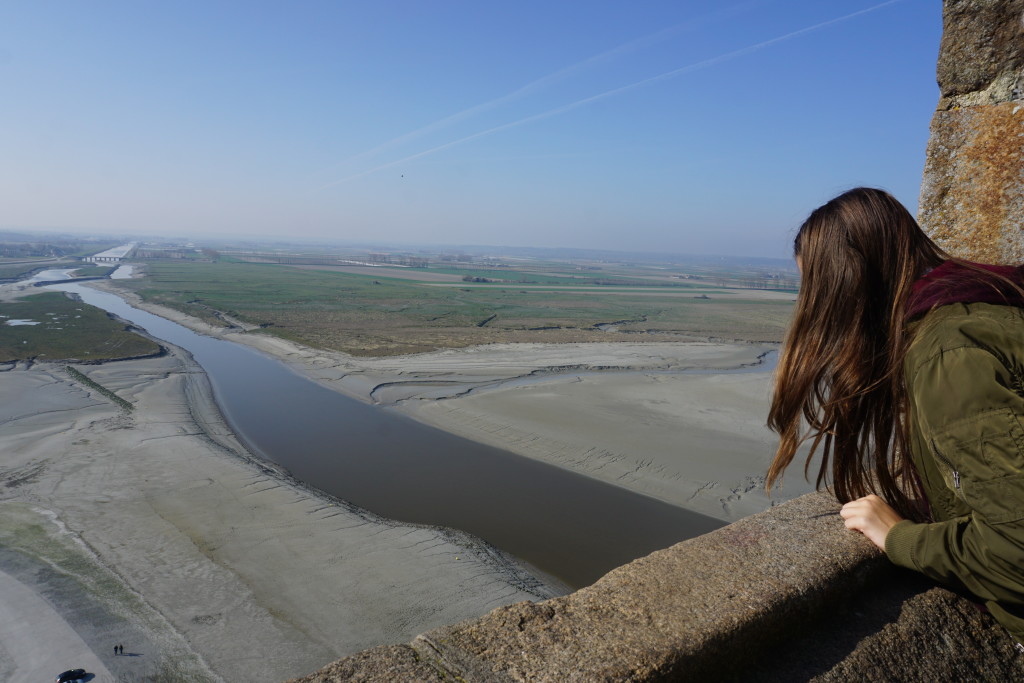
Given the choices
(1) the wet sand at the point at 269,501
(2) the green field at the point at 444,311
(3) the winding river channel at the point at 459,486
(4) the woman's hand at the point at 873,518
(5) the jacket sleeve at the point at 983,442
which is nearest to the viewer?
(5) the jacket sleeve at the point at 983,442

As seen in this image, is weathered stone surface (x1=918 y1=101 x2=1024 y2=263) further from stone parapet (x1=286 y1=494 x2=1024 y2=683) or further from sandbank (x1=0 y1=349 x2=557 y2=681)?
sandbank (x1=0 y1=349 x2=557 y2=681)

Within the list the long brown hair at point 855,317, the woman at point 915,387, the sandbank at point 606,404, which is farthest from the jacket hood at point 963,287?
the sandbank at point 606,404

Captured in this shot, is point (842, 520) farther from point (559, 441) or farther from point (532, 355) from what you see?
point (532, 355)

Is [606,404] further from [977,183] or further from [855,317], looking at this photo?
[855,317]

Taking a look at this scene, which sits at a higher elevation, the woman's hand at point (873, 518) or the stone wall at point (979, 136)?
the stone wall at point (979, 136)

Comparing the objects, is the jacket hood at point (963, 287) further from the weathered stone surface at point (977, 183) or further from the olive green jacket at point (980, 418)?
the weathered stone surface at point (977, 183)

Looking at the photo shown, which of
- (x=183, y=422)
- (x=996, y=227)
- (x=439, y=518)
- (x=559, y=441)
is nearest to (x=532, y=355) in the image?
(x=559, y=441)

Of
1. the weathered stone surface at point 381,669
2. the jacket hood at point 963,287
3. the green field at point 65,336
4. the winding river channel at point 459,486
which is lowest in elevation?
the winding river channel at point 459,486
